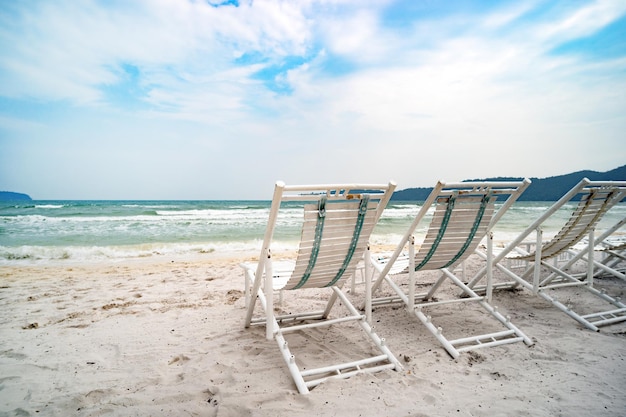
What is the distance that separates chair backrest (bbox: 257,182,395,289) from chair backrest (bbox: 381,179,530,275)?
1.95 feet

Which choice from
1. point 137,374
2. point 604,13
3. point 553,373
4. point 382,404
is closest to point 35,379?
point 137,374

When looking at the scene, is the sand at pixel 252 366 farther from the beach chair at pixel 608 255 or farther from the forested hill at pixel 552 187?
the forested hill at pixel 552 187

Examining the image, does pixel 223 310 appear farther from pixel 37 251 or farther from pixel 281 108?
Result: pixel 281 108

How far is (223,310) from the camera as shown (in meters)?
4.40

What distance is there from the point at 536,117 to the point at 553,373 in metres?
12.7

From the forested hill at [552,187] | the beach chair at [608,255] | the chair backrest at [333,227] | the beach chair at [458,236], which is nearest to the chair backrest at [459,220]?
the beach chair at [458,236]

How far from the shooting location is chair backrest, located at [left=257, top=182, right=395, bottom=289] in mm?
2689

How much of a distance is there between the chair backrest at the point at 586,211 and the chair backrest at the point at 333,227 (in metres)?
2.11

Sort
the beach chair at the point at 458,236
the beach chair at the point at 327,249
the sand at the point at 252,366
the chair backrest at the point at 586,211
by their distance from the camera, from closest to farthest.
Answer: the sand at the point at 252,366 < the beach chair at the point at 327,249 < the beach chair at the point at 458,236 < the chair backrest at the point at 586,211

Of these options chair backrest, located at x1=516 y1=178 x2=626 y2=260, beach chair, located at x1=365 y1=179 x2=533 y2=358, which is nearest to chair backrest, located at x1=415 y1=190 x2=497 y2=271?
beach chair, located at x1=365 y1=179 x2=533 y2=358

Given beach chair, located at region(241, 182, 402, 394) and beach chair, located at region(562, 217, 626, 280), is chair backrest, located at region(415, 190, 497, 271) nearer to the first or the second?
beach chair, located at region(241, 182, 402, 394)

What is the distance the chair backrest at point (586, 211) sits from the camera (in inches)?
148

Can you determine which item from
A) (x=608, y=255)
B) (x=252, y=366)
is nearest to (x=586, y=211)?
(x=608, y=255)

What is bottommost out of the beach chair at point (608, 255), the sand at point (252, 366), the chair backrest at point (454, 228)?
the sand at point (252, 366)
